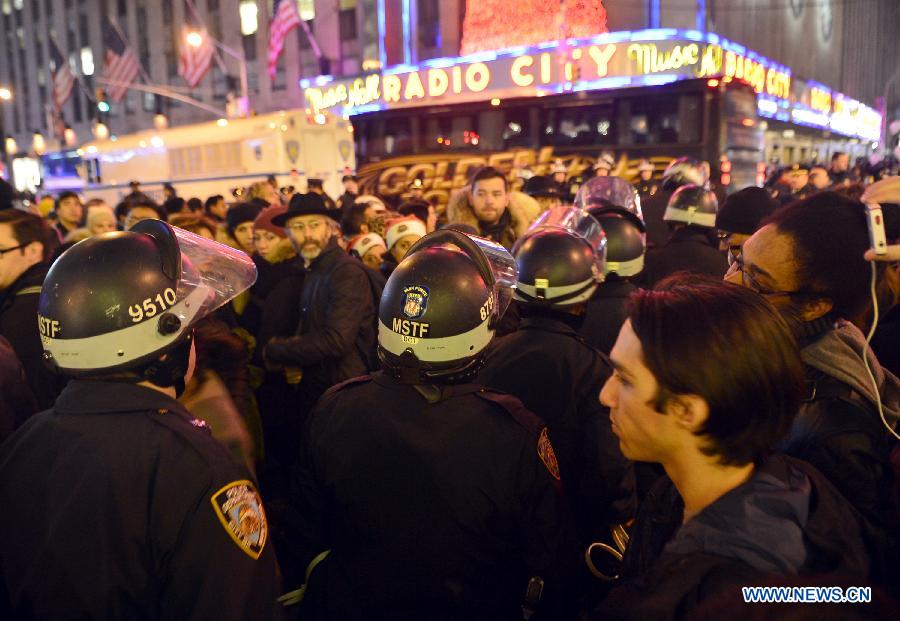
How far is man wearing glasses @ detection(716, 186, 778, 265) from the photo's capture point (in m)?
5.35

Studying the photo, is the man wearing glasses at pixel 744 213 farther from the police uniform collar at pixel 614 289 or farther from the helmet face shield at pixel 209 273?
the helmet face shield at pixel 209 273

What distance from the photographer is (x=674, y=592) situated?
125 centimetres

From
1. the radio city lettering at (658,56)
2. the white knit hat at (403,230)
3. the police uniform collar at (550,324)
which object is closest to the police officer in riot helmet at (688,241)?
the white knit hat at (403,230)

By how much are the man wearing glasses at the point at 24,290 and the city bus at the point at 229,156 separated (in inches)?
659

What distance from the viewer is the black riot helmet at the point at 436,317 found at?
2.26m

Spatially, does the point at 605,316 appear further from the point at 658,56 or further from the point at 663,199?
the point at 658,56

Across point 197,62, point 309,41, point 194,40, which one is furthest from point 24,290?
point 309,41

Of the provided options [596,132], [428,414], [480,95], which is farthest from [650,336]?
[480,95]

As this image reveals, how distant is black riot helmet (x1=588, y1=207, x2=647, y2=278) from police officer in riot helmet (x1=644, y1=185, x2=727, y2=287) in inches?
32.3

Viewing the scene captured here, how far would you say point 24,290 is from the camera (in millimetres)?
3861

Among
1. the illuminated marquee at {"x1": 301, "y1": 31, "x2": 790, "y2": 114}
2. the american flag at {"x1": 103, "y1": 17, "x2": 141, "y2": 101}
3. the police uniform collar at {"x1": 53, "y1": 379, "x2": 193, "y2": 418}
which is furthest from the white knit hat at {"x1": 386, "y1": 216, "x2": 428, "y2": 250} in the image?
the american flag at {"x1": 103, "y1": 17, "x2": 141, "y2": 101}

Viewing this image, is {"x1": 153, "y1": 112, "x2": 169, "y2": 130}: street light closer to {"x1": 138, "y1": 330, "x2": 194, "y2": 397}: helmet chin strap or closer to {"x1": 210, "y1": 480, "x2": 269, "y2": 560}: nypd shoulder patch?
{"x1": 138, "y1": 330, "x2": 194, "y2": 397}: helmet chin strap

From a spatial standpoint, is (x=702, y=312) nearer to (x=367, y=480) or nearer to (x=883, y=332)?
(x=367, y=480)

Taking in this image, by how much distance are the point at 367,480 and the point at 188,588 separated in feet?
2.13
